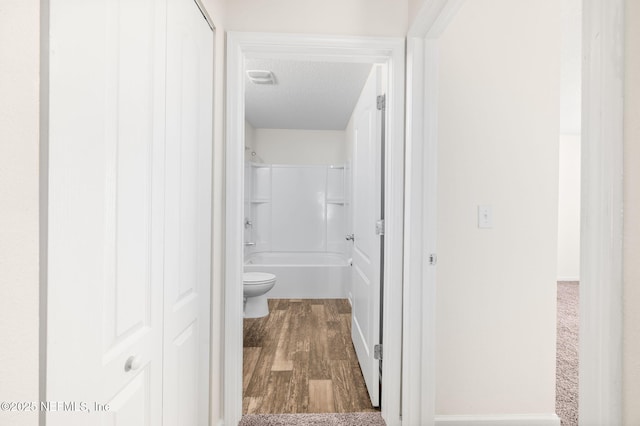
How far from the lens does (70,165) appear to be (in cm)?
69

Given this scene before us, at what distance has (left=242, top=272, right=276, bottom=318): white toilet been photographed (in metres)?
3.28

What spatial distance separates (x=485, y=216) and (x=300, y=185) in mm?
3623

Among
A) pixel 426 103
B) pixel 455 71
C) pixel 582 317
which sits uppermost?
pixel 455 71

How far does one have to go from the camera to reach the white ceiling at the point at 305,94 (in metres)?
2.94

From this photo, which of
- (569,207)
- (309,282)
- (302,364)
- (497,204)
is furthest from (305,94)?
(569,207)

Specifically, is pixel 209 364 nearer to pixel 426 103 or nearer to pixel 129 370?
pixel 129 370

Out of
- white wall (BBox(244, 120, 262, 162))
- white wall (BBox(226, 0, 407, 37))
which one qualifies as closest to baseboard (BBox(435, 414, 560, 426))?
white wall (BBox(226, 0, 407, 37))

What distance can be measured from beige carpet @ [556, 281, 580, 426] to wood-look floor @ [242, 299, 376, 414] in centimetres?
113

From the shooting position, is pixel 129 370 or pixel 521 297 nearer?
pixel 129 370

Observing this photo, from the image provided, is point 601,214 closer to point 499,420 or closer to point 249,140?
point 499,420

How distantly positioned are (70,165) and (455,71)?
1.77 m

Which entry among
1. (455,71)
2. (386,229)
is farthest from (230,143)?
(455,71)

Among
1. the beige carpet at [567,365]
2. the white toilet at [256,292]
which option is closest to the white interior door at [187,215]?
the white toilet at [256,292]

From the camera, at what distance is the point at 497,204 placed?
1821 millimetres
